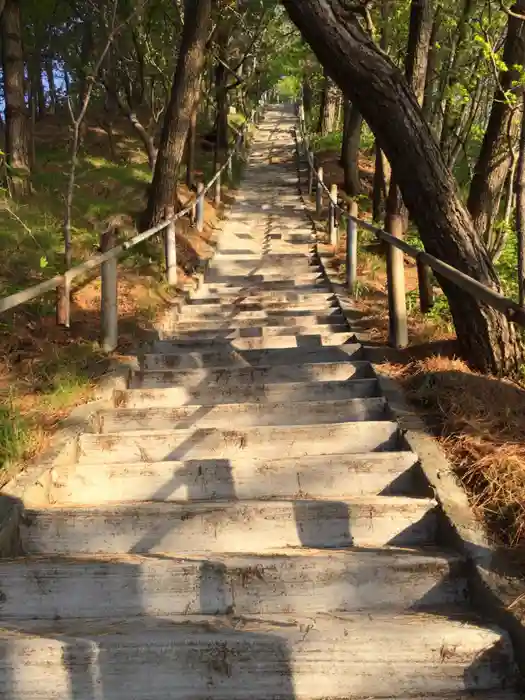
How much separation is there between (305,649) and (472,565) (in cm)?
81

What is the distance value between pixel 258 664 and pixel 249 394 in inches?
89.4

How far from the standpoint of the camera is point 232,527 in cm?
301

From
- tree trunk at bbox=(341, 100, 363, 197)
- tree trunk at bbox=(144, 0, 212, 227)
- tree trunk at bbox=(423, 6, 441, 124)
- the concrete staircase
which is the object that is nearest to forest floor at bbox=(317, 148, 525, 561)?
the concrete staircase

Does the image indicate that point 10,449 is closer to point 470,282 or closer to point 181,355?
point 181,355

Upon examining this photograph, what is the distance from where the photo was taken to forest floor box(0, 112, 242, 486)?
4195mm

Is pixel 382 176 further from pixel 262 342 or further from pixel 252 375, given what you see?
pixel 252 375

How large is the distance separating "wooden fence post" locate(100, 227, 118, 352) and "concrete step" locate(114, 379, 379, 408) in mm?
963

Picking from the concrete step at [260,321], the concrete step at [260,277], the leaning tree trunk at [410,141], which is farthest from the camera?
the concrete step at [260,277]

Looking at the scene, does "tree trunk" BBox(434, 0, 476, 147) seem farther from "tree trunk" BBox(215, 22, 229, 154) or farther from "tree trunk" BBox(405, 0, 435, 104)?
"tree trunk" BBox(215, 22, 229, 154)

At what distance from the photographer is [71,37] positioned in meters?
22.8

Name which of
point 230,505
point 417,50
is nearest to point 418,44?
point 417,50

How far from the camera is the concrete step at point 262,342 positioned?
231 inches

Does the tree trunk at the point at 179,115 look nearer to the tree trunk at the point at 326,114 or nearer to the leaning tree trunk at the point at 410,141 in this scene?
the leaning tree trunk at the point at 410,141

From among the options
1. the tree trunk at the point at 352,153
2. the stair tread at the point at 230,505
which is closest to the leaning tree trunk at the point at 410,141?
the stair tread at the point at 230,505
